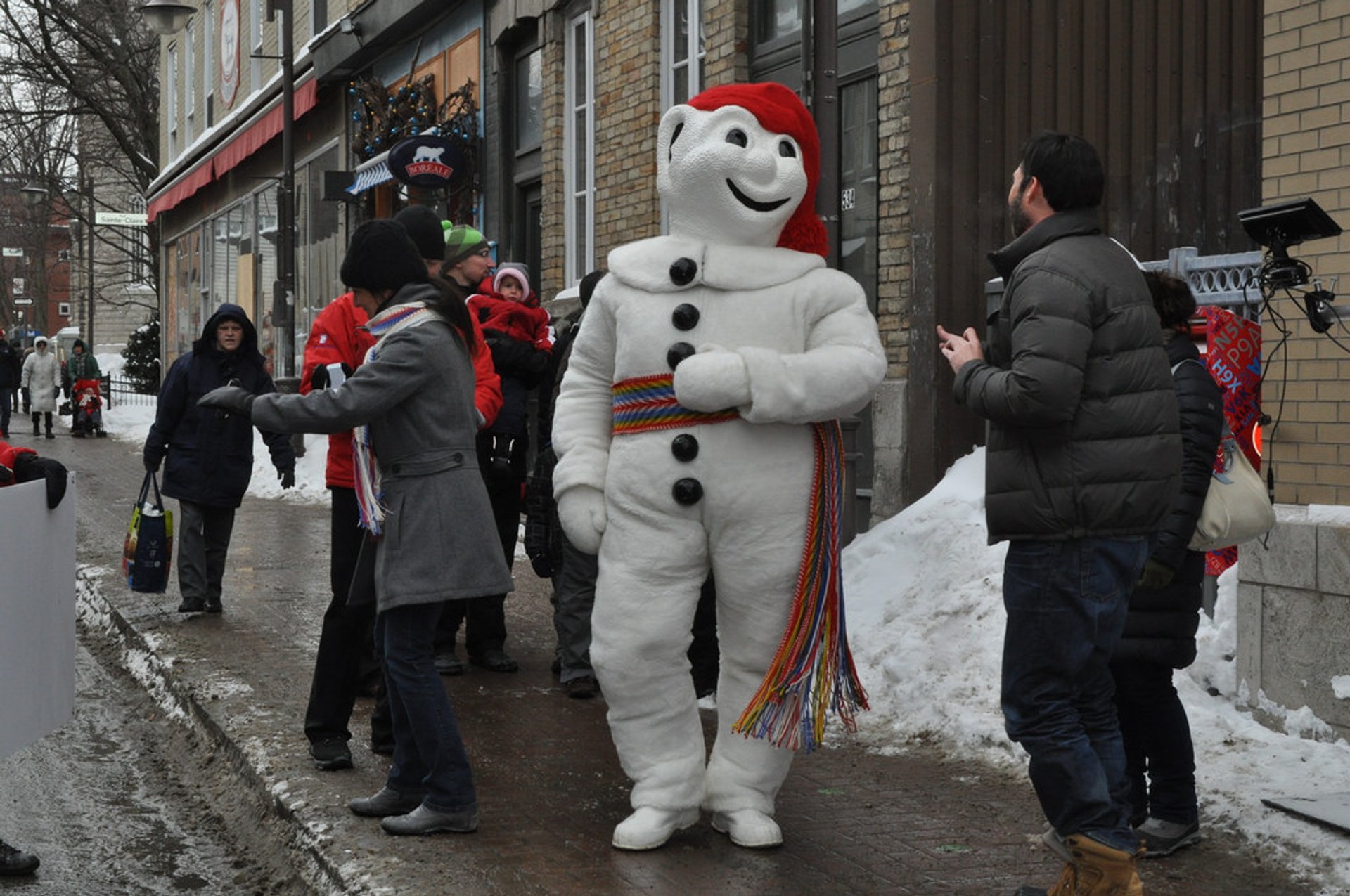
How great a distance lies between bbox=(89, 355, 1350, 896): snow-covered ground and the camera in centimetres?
520

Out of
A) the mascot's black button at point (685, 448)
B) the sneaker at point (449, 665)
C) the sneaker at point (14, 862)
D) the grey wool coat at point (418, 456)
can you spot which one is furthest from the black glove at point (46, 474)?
the sneaker at point (449, 665)

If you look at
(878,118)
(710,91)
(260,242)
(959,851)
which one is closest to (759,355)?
(710,91)

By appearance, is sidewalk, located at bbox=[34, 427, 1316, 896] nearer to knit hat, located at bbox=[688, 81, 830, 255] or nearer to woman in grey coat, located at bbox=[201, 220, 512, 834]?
woman in grey coat, located at bbox=[201, 220, 512, 834]

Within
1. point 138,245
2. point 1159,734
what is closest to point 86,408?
point 138,245

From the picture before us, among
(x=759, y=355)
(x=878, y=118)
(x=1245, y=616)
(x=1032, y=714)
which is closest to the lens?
(x=1032, y=714)

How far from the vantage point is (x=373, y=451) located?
5.17 meters

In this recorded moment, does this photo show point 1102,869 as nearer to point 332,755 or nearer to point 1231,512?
point 1231,512

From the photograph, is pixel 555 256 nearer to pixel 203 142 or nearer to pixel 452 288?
pixel 452 288

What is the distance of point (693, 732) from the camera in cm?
497

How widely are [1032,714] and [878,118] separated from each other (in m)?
6.10

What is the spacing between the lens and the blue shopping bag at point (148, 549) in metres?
9.22

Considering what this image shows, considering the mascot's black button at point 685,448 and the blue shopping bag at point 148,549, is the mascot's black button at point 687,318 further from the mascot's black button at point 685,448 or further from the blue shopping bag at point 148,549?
the blue shopping bag at point 148,549

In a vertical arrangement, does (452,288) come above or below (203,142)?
below

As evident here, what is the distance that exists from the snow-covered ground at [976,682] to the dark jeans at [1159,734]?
0.30 meters
